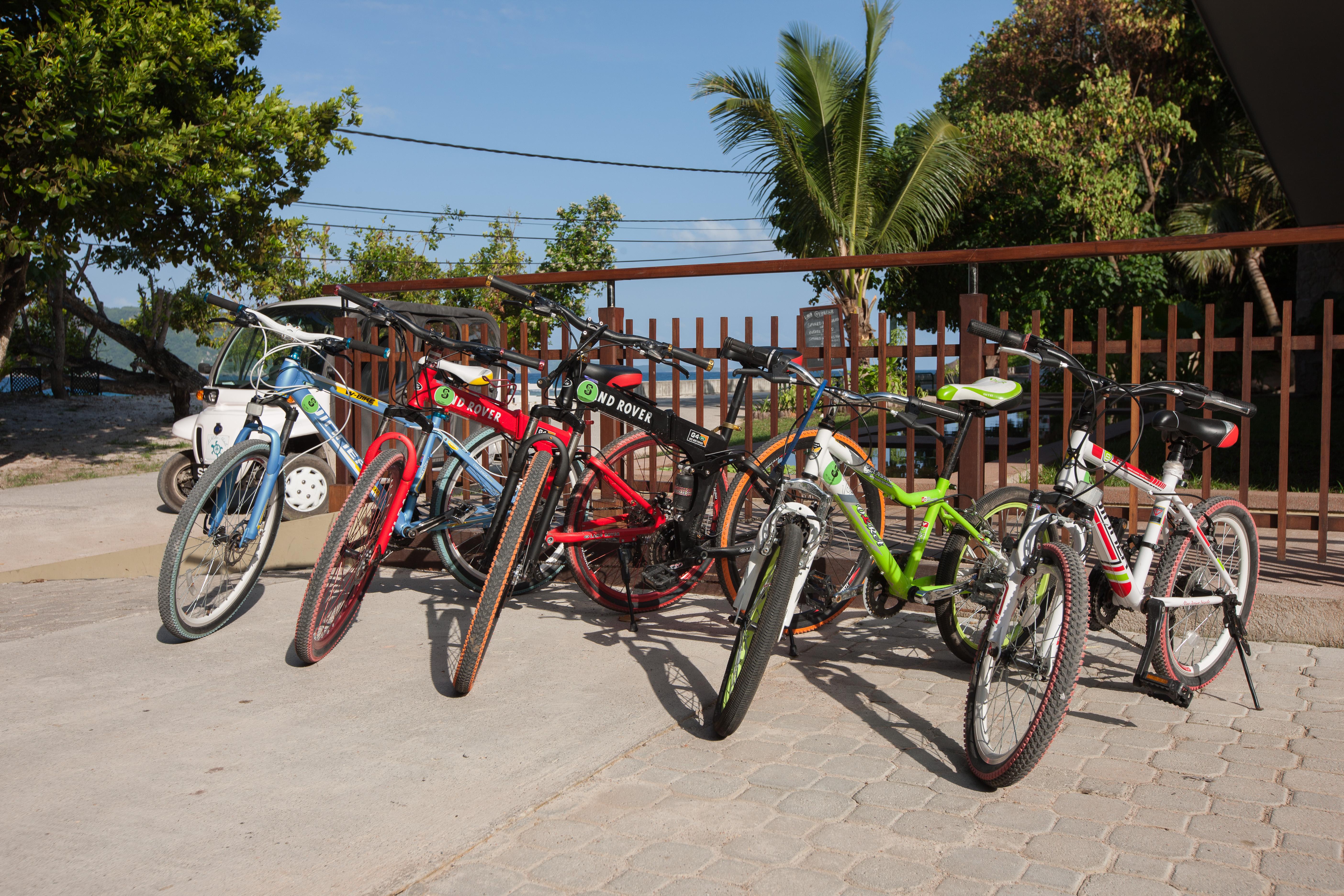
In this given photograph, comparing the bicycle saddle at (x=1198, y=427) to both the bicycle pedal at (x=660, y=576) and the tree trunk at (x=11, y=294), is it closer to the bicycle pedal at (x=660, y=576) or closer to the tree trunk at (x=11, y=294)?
the bicycle pedal at (x=660, y=576)

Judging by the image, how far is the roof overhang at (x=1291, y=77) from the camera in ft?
22.2

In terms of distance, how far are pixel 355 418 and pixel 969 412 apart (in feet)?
15.2

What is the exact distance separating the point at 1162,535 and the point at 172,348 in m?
42.3

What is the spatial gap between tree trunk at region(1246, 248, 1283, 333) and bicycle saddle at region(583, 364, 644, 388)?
16560mm

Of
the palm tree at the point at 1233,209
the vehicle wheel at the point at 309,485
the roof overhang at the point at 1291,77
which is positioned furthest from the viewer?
the palm tree at the point at 1233,209

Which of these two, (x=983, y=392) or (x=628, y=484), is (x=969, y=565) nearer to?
Result: (x=983, y=392)

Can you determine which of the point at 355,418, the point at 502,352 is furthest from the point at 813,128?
the point at 502,352

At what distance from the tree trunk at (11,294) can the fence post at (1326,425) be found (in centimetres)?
1315

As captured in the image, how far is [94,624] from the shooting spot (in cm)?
485

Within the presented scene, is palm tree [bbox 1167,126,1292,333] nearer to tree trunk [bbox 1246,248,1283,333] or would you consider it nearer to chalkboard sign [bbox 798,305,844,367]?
tree trunk [bbox 1246,248,1283,333]

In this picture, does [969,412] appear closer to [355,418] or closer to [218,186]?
[355,418]

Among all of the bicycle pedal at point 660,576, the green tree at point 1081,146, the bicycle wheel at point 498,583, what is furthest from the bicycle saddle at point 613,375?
the green tree at point 1081,146

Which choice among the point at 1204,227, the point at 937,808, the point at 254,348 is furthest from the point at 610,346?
the point at 1204,227

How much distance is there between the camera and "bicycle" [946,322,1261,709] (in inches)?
145
